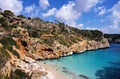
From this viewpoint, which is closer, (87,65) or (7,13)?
(87,65)

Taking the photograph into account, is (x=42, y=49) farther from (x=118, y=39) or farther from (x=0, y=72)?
(x=118, y=39)

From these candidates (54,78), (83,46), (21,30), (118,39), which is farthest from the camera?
(118,39)

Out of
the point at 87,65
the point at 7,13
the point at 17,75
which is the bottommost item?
the point at 87,65

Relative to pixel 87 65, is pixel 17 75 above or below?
above

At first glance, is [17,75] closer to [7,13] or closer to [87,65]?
[87,65]

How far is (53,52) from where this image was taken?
67.5 m

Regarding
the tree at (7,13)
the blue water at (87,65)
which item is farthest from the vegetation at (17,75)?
the tree at (7,13)

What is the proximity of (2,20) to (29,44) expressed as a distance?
15348 mm

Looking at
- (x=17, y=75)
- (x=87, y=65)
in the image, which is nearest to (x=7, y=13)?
(x=87, y=65)

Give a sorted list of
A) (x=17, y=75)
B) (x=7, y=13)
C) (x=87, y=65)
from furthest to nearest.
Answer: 1. (x=7, y=13)
2. (x=87, y=65)
3. (x=17, y=75)

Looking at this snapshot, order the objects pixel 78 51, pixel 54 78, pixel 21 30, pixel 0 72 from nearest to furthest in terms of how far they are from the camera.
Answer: pixel 0 72
pixel 54 78
pixel 21 30
pixel 78 51

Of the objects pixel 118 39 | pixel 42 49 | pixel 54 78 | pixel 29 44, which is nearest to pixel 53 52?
pixel 42 49

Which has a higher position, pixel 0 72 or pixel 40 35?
pixel 40 35

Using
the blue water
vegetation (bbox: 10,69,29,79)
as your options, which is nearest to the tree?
the blue water
